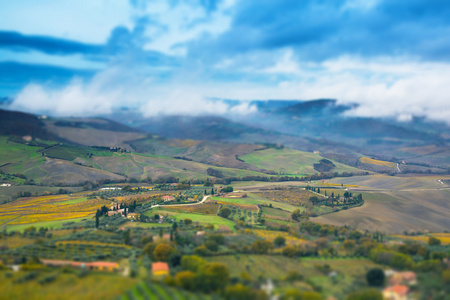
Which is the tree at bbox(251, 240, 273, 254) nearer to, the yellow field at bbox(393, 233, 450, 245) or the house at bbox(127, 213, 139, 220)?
the yellow field at bbox(393, 233, 450, 245)

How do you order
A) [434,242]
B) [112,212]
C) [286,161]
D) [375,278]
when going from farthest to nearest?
1. [286,161]
2. [112,212]
3. [434,242]
4. [375,278]

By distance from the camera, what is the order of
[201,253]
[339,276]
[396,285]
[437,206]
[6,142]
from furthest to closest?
[6,142] → [437,206] → [201,253] → [339,276] → [396,285]

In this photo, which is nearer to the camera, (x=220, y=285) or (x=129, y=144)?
(x=220, y=285)

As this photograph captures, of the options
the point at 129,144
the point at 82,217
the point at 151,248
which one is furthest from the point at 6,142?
the point at 151,248

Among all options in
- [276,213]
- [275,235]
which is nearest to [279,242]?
[275,235]

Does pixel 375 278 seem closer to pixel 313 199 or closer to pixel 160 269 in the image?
pixel 160 269

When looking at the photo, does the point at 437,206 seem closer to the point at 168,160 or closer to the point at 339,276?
the point at 339,276

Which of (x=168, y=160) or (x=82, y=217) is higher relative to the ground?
(x=168, y=160)
